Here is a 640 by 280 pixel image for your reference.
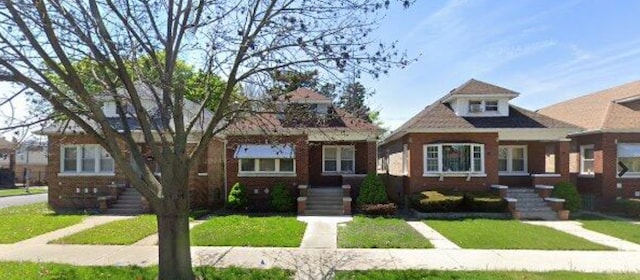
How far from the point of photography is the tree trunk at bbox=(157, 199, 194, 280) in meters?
7.29

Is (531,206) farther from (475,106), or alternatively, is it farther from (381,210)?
(381,210)

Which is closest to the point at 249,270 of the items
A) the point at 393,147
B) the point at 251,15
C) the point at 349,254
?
the point at 349,254

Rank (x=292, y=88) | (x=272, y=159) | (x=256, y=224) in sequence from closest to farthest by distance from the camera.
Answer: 1. (x=292, y=88)
2. (x=256, y=224)
3. (x=272, y=159)

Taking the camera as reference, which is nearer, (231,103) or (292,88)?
(292,88)

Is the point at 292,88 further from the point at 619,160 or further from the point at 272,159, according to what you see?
the point at 619,160

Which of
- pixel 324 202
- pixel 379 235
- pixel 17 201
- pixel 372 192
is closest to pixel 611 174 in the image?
pixel 372 192

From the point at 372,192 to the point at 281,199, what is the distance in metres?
3.82

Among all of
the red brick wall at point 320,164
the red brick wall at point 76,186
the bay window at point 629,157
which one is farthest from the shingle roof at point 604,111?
the red brick wall at point 76,186

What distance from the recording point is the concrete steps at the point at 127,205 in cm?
1853

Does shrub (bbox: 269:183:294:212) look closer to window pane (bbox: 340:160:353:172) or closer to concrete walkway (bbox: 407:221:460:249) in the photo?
window pane (bbox: 340:160:353:172)

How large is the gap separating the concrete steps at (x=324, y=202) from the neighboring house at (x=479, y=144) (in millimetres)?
3408

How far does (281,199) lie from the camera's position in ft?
61.1

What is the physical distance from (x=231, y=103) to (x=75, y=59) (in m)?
2.79

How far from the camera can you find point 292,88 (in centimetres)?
746
